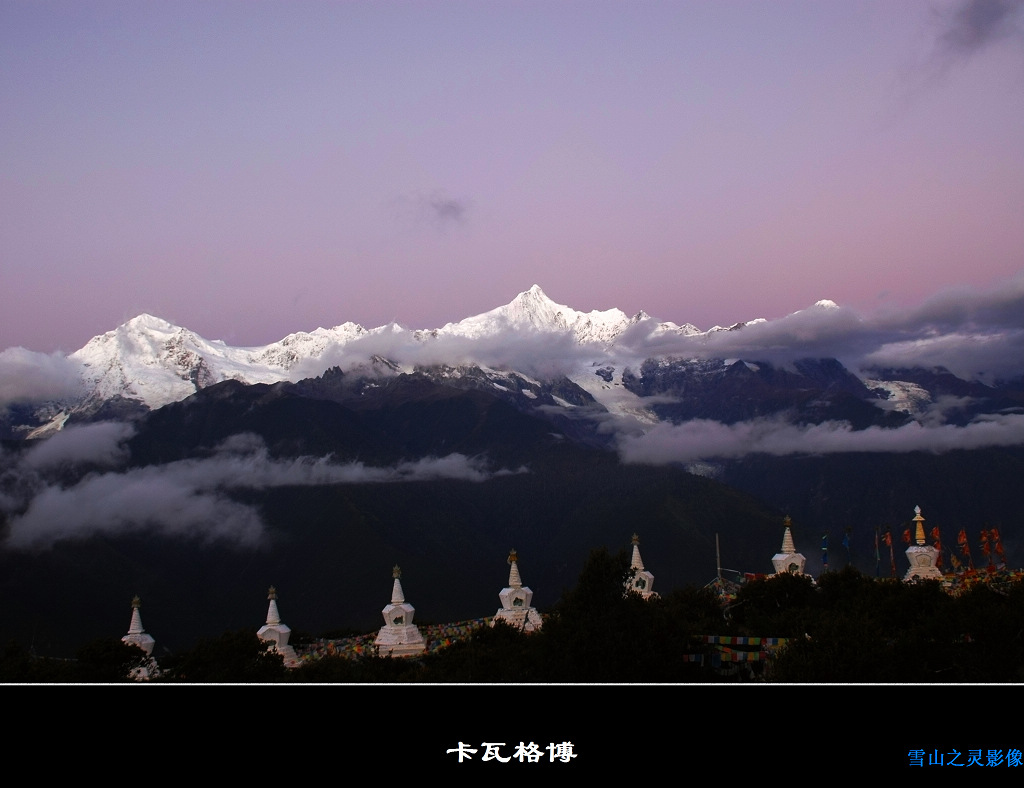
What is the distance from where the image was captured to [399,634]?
66125mm

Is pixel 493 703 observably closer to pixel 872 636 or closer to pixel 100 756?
pixel 100 756

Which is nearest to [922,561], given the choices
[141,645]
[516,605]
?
[516,605]

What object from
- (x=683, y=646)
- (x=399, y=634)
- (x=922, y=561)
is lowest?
(x=399, y=634)

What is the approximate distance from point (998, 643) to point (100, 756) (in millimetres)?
40635

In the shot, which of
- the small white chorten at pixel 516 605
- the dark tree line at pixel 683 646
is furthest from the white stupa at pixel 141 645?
the small white chorten at pixel 516 605

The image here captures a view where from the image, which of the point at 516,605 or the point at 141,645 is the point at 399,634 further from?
the point at 141,645

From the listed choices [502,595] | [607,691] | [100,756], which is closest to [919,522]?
[502,595]

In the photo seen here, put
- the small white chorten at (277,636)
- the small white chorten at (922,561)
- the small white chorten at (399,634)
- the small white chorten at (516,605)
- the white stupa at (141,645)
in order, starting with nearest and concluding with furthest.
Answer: the white stupa at (141,645)
the small white chorten at (399,634)
the small white chorten at (922,561)
the small white chorten at (277,636)
the small white chorten at (516,605)

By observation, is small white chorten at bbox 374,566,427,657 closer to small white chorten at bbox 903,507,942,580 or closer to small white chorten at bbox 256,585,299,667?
small white chorten at bbox 256,585,299,667

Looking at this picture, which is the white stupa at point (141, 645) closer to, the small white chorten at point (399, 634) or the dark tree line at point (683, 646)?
the dark tree line at point (683, 646)

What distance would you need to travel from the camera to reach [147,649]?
223 feet

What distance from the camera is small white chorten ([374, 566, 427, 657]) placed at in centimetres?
6519

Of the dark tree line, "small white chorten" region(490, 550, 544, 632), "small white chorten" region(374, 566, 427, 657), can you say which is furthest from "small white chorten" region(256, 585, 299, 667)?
"small white chorten" region(490, 550, 544, 632)

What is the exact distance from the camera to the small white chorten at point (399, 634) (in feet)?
214
